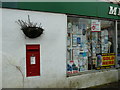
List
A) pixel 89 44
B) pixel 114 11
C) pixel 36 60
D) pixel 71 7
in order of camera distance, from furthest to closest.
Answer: pixel 114 11, pixel 89 44, pixel 71 7, pixel 36 60

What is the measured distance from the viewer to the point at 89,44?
5777 millimetres

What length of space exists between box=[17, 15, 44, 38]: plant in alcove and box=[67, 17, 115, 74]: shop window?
4.41 feet

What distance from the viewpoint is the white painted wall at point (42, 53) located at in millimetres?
4023

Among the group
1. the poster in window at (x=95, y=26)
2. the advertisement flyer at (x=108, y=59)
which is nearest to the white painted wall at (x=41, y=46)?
the poster in window at (x=95, y=26)

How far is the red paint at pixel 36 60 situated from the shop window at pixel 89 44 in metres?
1.22

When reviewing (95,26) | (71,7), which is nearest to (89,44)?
(95,26)

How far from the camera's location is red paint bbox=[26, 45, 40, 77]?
434 centimetres

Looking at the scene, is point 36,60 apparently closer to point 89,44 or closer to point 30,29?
point 30,29

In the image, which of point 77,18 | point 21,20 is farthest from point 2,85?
point 77,18

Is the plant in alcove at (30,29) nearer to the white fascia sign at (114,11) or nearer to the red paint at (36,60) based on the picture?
the red paint at (36,60)

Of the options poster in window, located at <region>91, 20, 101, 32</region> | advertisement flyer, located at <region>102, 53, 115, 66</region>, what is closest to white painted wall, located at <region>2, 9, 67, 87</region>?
poster in window, located at <region>91, 20, 101, 32</region>

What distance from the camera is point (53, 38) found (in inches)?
Result: 185

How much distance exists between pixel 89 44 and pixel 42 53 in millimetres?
2074

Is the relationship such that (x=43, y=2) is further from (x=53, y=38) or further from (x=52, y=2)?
(x=53, y=38)
